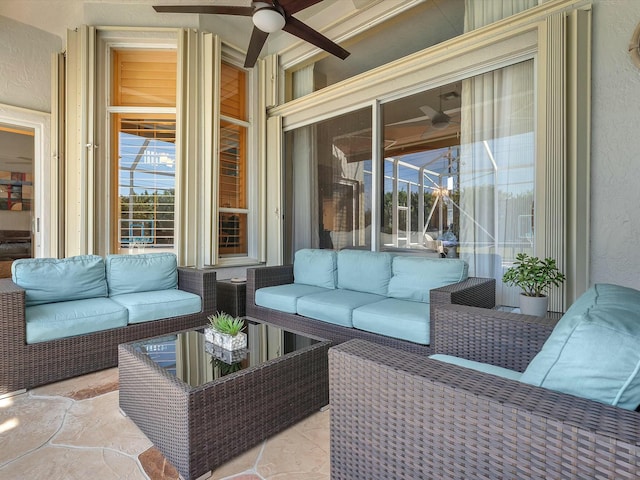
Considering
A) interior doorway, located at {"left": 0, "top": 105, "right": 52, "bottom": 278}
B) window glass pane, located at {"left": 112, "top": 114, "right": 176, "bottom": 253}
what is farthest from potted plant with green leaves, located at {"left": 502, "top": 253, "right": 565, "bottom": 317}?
interior doorway, located at {"left": 0, "top": 105, "right": 52, "bottom": 278}

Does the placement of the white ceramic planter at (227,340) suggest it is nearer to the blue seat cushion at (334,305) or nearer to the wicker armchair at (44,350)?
the blue seat cushion at (334,305)

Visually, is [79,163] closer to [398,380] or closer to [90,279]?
[90,279]

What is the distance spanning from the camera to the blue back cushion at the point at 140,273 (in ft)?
10.3

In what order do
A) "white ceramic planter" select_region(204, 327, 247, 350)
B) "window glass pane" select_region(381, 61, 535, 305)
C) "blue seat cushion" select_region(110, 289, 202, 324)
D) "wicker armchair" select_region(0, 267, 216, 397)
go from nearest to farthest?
"white ceramic planter" select_region(204, 327, 247, 350) → "wicker armchair" select_region(0, 267, 216, 397) → "blue seat cushion" select_region(110, 289, 202, 324) → "window glass pane" select_region(381, 61, 535, 305)

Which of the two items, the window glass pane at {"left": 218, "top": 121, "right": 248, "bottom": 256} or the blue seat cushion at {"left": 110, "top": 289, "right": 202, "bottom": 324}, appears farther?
the window glass pane at {"left": 218, "top": 121, "right": 248, "bottom": 256}

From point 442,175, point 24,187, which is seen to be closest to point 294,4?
point 442,175

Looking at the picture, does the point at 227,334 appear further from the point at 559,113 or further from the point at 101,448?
the point at 559,113

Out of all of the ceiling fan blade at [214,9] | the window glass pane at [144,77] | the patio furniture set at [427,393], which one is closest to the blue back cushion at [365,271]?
the patio furniture set at [427,393]

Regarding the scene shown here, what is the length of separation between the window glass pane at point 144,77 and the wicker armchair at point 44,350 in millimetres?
2575

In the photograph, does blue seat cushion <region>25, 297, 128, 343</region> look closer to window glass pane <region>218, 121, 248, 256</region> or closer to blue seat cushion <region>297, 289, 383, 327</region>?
blue seat cushion <region>297, 289, 383, 327</region>

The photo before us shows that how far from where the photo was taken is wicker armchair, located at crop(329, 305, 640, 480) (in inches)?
27.1

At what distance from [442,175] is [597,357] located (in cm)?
266

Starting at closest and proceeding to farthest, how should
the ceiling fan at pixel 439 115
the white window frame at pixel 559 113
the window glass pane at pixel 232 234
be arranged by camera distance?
the white window frame at pixel 559 113 < the ceiling fan at pixel 439 115 < the window glass pane at pixel 232 234

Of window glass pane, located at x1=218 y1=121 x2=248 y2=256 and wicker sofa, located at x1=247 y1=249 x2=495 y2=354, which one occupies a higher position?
window glass pane, located at x1=218 y1=121 x2=248 y2=256
